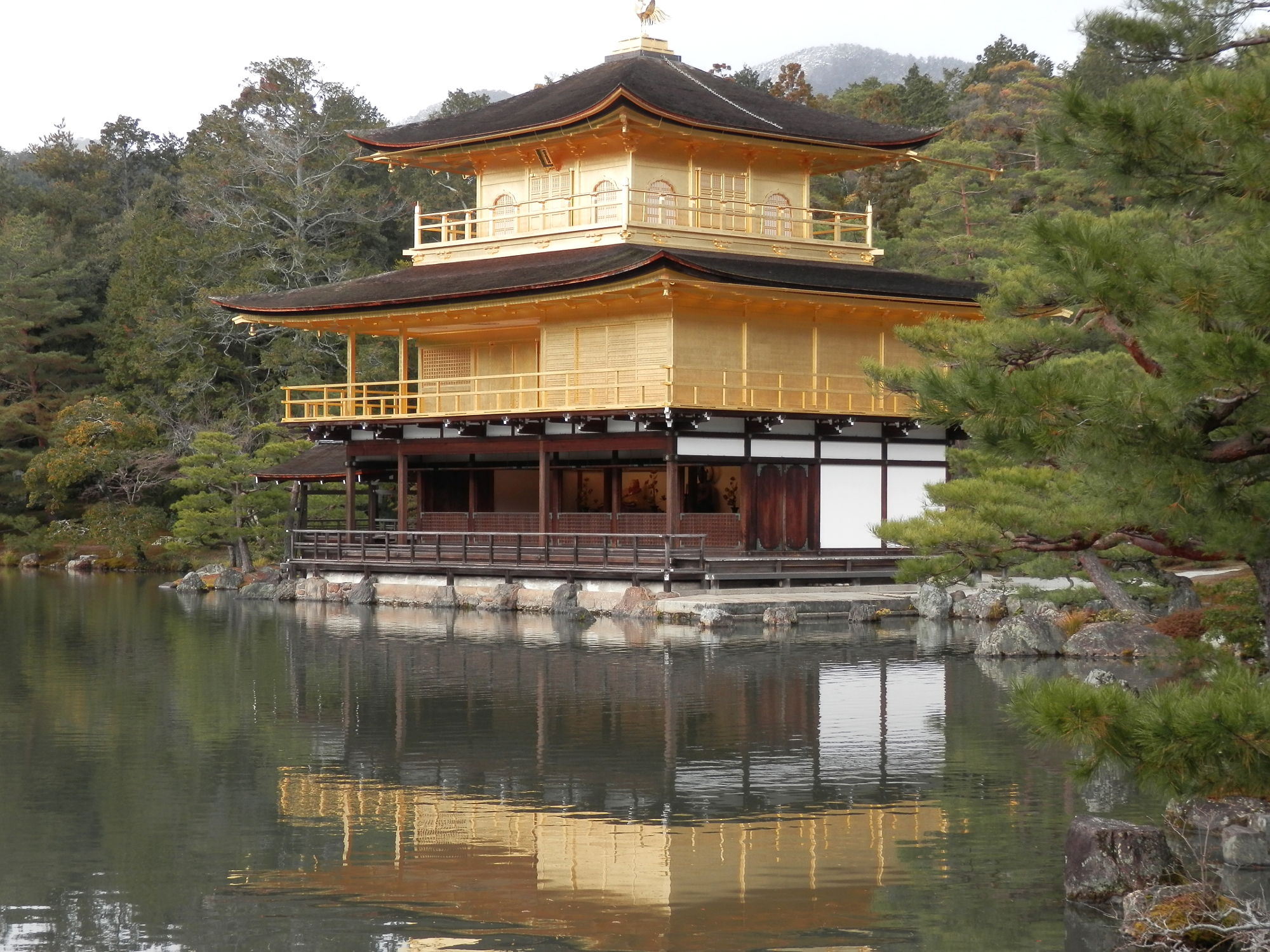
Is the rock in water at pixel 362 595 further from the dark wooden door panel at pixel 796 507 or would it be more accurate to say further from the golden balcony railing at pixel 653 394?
the dark wooden door panel at pixel 796 507

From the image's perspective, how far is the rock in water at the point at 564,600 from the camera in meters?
30.4

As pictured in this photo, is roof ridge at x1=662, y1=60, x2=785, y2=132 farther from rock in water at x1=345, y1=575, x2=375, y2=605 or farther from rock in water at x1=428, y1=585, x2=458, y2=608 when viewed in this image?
rock in water at x1=345, y1=575, x2=375, y2=605

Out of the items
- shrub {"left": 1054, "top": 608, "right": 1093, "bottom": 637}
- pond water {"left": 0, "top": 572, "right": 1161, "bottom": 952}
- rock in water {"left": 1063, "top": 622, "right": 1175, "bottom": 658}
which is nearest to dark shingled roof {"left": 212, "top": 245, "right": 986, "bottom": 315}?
shrub {"left": 1054, "top": 608, "right": 1093, "bottom": 637}

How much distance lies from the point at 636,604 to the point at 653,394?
13.9ft

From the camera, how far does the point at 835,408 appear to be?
1289 inches

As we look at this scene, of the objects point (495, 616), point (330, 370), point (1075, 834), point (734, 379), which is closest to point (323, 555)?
point (495, 616)

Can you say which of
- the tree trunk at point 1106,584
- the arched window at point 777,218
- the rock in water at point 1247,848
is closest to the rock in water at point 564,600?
the arched window at point 777,218

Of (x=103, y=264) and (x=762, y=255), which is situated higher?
(x=103, y=264)

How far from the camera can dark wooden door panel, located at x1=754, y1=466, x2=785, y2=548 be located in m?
32.6

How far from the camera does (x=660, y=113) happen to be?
32.9m

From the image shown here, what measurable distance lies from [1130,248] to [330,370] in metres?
47.8

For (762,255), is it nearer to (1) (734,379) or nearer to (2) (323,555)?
(1) (734,379)

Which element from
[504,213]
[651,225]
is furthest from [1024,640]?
[504,213]

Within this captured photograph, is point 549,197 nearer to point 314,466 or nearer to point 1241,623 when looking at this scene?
point 314,466
